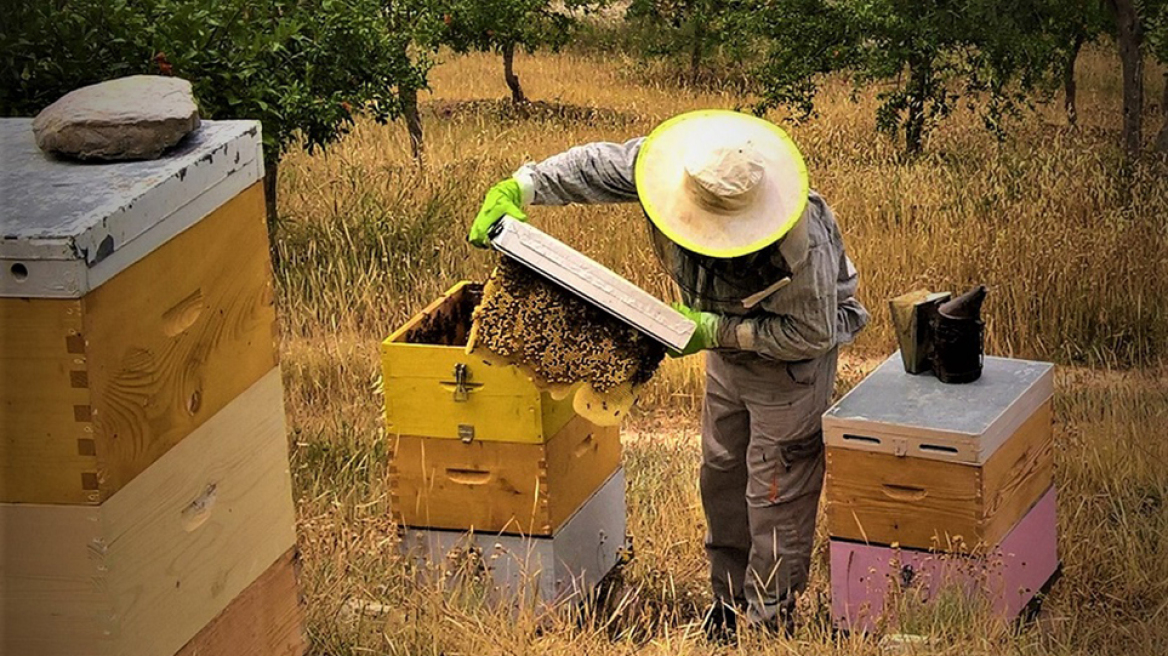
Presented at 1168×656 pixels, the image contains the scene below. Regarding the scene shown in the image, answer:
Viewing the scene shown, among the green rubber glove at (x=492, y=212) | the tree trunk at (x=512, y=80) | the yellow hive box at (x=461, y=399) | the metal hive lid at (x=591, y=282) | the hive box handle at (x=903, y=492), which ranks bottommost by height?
the tree trunk at (x=512, y=80)

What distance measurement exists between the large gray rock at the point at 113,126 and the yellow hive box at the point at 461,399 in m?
1.28

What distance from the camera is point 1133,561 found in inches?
171

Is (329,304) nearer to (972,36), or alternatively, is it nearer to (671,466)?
(671,466)

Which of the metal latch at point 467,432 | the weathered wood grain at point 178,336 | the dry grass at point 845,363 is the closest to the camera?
the weathered wood grain at point 178,336

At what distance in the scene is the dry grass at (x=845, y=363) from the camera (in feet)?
12.6

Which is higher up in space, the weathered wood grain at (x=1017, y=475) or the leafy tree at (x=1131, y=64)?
the leafy tree at (x=1131, y=64)

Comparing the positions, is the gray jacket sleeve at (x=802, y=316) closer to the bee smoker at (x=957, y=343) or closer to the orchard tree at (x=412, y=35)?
the bee smoker at (x=957, y=343)

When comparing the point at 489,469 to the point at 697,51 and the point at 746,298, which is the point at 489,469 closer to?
the point at 746,298

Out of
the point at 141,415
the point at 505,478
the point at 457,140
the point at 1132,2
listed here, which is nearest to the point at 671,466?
the point at 505,478

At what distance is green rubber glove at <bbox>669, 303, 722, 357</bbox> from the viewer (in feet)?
12.1

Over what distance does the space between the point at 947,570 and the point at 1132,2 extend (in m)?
5.62

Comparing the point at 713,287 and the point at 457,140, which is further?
the point at 457,140

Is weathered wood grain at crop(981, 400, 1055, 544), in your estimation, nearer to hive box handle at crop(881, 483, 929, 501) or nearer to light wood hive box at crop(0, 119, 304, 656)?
hive box handle at crop(881, 483, 929, 501)

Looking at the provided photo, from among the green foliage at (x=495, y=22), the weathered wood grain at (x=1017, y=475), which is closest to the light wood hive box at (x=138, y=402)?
the weathered wood grain at (x=1017, y=475)
